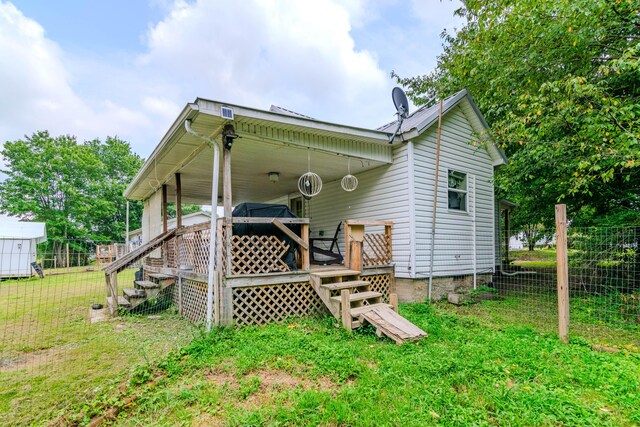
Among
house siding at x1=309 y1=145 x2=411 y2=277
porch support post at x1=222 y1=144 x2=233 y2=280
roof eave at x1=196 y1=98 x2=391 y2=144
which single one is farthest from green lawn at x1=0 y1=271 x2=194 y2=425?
house siding at x1=309 y1=145 x2=411 y2=277

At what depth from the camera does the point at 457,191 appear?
730 centimetres

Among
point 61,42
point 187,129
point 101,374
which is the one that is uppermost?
point 61,42

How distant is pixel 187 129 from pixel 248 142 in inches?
43.7

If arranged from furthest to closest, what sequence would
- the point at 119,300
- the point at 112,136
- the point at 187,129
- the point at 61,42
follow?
1. the point at 112,136
2. the point at 61,42
3. the point at 119,300
4. the point at 187,129

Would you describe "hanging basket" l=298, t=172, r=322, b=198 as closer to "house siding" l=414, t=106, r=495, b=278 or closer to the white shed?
"house siding" l=414, t=106, r=495, b=278

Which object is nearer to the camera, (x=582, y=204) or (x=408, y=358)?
(x=408, y=358)

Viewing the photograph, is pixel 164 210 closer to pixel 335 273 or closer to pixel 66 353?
pixel 66 353

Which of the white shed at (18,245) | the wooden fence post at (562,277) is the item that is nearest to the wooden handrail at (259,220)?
the wooden fence post at (562,277)

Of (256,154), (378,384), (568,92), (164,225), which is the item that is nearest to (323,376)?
(378,384)

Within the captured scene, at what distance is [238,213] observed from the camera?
217 inches

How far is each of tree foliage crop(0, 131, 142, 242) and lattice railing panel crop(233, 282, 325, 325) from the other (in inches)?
1009

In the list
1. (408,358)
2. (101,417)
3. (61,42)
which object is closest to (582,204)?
(408,358)

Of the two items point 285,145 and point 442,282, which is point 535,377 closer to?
point 442,282

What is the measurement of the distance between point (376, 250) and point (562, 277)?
3025mm
